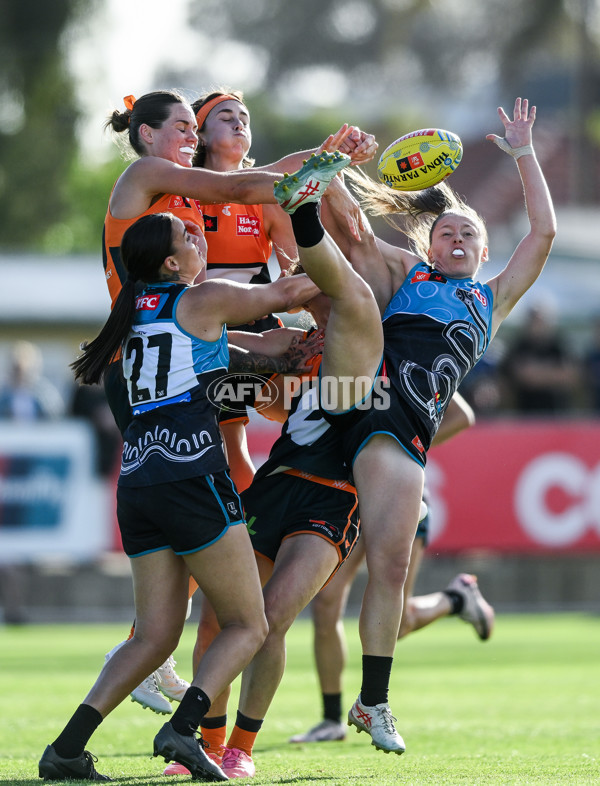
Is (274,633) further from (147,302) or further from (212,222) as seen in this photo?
(212,222)

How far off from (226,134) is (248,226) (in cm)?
46

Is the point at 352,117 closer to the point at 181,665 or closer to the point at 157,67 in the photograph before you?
the point at 157,67

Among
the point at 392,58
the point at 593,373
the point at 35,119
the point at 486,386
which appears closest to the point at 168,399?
the point at 486,386

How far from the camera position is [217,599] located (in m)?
5.38

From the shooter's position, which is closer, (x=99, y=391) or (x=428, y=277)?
(x=428, y=277)

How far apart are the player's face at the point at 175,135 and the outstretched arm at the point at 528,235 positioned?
1.44 meters

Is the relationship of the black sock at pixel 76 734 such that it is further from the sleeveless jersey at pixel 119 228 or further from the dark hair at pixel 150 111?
the dark hair at pixel 150 111

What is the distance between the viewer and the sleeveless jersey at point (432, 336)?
598cm

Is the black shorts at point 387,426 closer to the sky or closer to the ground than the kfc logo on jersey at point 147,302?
closer to the ground

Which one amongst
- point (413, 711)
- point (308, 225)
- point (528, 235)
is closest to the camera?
point (308, 225)

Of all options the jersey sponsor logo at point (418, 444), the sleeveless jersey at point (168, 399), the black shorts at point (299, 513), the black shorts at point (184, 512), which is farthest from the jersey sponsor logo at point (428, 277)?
the black shorts at point (184, 512)

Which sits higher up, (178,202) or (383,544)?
(178,202)

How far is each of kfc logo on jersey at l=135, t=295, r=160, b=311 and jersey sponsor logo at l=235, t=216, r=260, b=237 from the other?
3.78 ft

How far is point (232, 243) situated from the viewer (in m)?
6.54
